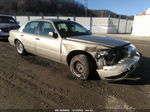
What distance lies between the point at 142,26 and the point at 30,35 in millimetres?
18849

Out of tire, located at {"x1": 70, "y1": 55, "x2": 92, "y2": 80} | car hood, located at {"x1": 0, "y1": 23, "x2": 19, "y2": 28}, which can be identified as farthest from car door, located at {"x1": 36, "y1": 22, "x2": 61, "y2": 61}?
car hood, located at {"x1": 0, "y1": 23, "x2": 19, "y2": 28}

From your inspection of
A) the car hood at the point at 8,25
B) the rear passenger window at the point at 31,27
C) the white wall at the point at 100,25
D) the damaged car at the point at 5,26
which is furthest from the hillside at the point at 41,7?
the rear passenger window at the point at 31,27

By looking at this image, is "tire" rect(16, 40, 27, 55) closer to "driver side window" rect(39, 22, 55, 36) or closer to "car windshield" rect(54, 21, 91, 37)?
"driver side window" rect(39, 22, 55, 36)

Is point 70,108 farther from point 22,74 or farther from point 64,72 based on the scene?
point 22,74

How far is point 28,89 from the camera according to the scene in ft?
11.2

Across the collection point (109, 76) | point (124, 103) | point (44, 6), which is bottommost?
point (124, 103)

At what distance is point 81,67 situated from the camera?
3.95m

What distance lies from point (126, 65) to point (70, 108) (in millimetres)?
1676

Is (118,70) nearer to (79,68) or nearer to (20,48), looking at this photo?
(79,68)

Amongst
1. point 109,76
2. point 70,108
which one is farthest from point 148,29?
point 70,108

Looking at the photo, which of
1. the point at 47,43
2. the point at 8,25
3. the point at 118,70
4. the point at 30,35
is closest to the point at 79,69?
the point at 118,70

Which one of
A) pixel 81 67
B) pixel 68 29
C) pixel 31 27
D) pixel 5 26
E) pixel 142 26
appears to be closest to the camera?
pixel 81 67

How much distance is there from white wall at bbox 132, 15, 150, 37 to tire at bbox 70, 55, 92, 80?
18787mm

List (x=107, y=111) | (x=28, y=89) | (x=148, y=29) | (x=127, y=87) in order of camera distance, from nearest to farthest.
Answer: (x=107, y=111) → (x=28, y=89) → (x=127, y=87) → (x=148, y=29)
